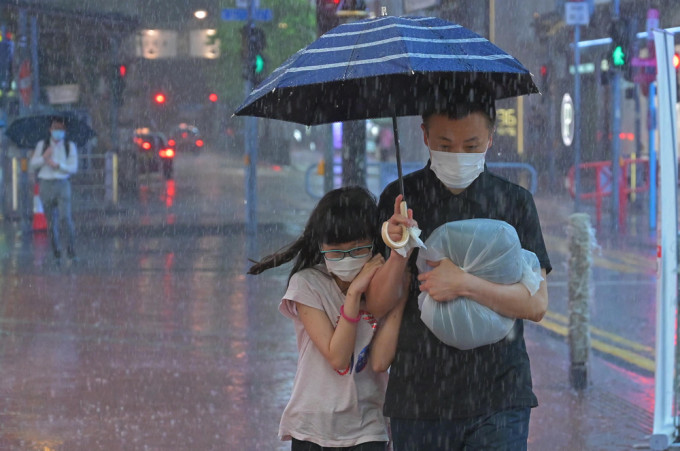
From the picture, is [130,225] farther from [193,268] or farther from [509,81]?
[509,81]

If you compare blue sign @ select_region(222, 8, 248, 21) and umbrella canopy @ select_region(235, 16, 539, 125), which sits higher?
blue sign @ select_region(222, 8, 248, 21)

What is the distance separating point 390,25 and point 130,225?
16028 millimetres

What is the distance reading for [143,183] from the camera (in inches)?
1387

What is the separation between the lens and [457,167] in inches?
129

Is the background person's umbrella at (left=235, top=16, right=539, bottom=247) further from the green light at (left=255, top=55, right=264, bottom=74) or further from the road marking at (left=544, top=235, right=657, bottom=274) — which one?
the green light at (left=255, top=55, right=264, bottom=74)

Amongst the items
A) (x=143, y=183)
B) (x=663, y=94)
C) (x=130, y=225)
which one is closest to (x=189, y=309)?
(x=663, y=94)

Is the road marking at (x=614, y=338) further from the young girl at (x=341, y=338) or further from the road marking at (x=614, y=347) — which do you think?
the young girl at (x=341, y=338)

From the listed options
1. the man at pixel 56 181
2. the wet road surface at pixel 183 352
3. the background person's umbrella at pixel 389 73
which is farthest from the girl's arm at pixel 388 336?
the man at pixel 56 181

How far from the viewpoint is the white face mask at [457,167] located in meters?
3.29

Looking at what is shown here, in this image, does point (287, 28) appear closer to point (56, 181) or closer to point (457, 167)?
point (56, 181)

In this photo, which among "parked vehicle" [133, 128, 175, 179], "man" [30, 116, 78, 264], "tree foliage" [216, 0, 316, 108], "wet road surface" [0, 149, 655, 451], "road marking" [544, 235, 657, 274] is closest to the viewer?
"wet road surface" [0, 149, 655, 451]

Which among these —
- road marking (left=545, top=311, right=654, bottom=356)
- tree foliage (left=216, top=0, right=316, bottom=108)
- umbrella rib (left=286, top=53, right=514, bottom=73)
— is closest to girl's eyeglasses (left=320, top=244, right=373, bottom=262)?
umbrella rib (left=286, top=53, right=514, bottom=73)

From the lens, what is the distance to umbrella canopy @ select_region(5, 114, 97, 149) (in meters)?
15.4

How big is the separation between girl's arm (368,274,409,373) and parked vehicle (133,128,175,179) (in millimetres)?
33016
